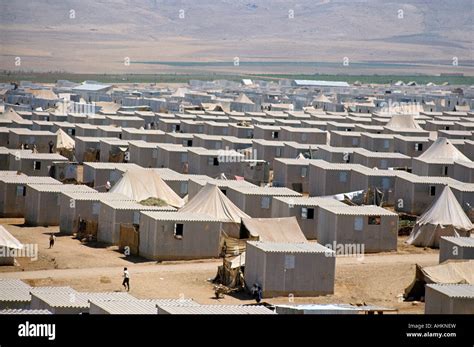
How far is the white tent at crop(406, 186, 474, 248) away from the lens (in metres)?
25.9

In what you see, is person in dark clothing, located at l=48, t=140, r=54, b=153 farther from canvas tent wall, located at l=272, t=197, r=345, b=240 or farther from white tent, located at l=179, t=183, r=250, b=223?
canvas tent wall, located at l=272, t=197, r=345, b=240

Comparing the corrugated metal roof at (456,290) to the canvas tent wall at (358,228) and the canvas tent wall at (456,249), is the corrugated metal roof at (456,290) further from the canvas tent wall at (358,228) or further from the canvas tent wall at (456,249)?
the canvas tent wall at (358,228)

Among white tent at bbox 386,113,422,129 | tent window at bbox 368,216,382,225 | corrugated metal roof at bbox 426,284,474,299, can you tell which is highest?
white tent at bbox 386,113,422,129

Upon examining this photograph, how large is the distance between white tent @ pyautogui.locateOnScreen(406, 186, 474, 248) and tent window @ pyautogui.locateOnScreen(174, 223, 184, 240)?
5.71 m

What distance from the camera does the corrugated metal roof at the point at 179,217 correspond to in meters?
23.3

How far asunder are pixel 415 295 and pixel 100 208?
27.2 ft

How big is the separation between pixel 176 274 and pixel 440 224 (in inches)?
287

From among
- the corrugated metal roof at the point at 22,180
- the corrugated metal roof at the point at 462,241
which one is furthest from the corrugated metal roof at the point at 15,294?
the corrugated metal roof at the point at 22,180

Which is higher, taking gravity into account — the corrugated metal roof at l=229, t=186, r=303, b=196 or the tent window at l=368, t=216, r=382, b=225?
the corrugated metal roof at l=229, t=186, r=303, b=196

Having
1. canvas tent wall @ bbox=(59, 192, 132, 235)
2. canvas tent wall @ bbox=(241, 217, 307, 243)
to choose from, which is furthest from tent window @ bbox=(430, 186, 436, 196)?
canvas tent wall @ bbox=(59, 192, 132, 235)

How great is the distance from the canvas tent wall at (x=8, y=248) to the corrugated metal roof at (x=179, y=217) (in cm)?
278

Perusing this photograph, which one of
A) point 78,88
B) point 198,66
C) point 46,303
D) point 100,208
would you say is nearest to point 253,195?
point 100,208
